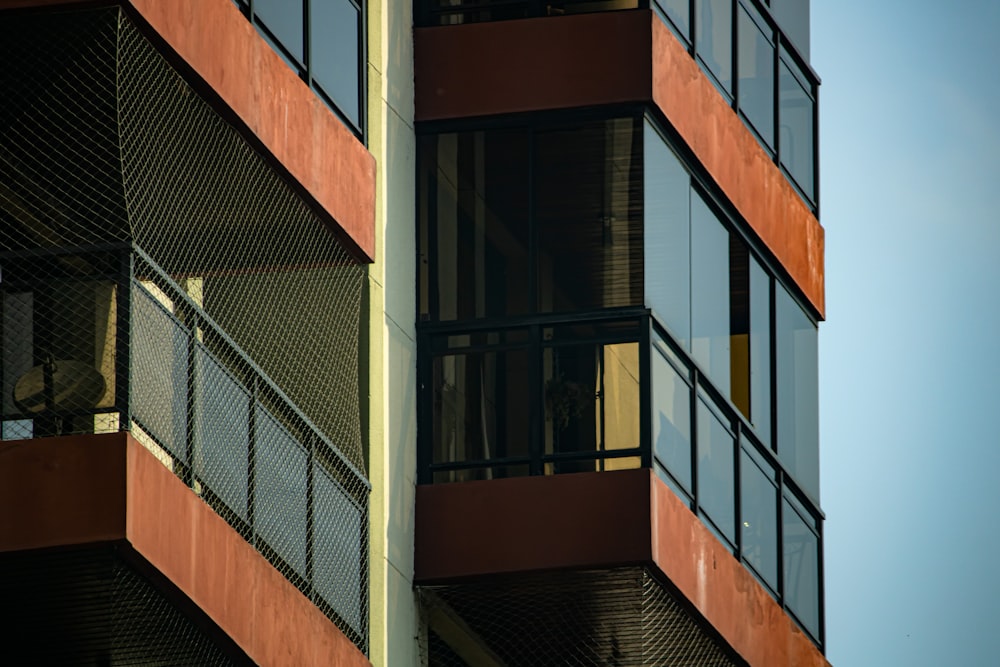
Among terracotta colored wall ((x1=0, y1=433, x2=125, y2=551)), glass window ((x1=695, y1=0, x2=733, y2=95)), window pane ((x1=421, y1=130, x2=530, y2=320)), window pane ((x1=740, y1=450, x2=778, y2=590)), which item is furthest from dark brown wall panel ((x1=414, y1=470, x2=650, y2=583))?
terracotta colored wall ((x1=0, y1=433, x2=125, y2=551))

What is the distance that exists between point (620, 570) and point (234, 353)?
3135 mm

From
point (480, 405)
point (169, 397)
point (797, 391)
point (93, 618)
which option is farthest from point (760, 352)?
point (93, 618)

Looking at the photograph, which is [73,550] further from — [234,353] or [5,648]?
[234,353]

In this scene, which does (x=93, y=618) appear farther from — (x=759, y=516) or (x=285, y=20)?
(x=759, y=516)

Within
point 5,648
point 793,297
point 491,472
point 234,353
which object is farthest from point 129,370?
point 793,297

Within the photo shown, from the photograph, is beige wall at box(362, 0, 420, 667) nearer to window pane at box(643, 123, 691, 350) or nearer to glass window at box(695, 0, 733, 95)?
window pane at box(643, 123, 691, 350)

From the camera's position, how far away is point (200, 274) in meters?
17.1

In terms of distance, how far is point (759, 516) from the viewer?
741 inches

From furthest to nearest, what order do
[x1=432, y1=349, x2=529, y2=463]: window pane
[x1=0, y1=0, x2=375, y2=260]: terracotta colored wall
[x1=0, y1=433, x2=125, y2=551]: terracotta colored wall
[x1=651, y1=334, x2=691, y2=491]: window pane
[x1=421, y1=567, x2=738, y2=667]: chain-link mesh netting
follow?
[x1=432, y1=349, x2=529, y2=463]: window pane → [x1=651, y1=334, x2=691, y2=491]: window pane → [x1=421, y1=567, x2=738, y2=667]: chain-link mesh netting → [x1=0, y1=0, x2=375, y2=260]: terracotta colored wall → [x1=0, y1=433, x2=125, y2=551]: terracotta colored wall

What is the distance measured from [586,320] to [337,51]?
264 cm

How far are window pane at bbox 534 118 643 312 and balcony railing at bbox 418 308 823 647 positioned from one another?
1.60ft

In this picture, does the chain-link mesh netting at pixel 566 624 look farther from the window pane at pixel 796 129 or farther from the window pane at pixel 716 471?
the window pane at pixel 796 129

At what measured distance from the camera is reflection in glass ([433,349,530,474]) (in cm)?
1742

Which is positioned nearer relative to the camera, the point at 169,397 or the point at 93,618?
the point at 93,618
